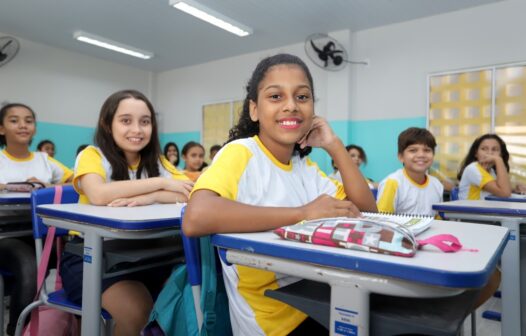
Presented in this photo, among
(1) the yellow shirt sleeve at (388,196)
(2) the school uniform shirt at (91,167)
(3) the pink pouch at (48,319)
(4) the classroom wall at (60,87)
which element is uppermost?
(4) the classroom wall at (60,87)

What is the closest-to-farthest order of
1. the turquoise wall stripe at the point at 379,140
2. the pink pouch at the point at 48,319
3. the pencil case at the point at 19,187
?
the pink pouch at the point at 48,319
the pencil case at the point at 19,187
the turquoise wall stripe at the point at 379,140

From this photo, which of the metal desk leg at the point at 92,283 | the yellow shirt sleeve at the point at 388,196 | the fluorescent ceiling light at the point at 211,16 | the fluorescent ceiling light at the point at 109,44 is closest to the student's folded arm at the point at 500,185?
the yellow shirt sleeve at the point at 388,196

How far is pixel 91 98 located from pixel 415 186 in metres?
6.21

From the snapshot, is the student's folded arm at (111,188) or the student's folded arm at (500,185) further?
the student's folded arm at (500,185)

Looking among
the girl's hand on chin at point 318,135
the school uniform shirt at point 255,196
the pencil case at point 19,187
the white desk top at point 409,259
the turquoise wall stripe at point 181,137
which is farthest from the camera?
the turquoise wall stripe at point 181,137

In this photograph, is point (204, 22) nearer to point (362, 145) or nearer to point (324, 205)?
point (362, 145)

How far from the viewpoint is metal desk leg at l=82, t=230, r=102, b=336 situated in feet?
3.73

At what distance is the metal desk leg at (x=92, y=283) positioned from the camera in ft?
3.73

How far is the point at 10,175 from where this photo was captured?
8.87ft

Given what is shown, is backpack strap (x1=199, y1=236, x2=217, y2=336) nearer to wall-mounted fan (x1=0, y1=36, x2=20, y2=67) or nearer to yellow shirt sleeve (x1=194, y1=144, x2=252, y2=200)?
yellow shirt sleeve (x1=194, y1=144, x2=252, y2=200)

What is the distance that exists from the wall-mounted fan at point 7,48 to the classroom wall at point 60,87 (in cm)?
34

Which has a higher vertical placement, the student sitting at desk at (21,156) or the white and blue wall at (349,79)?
the white and blue wall at (349,79)

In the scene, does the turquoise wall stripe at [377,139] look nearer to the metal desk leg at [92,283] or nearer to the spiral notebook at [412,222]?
the spiral notebook at [412,222]

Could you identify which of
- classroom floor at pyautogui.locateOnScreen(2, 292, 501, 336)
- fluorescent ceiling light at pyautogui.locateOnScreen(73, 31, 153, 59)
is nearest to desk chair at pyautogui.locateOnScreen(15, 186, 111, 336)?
classroom floor at pyautogui.locateOnScreen(2, 292, 501, 336)
